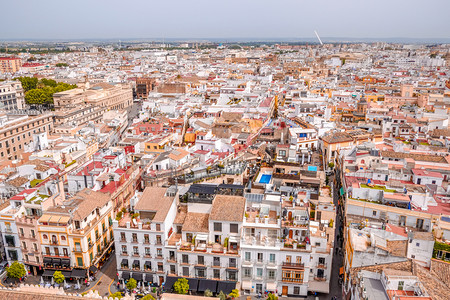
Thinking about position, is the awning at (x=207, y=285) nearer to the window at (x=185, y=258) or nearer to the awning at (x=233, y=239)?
the window at (x=185, y=258)

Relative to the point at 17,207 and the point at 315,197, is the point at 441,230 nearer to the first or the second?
the point at 315,197

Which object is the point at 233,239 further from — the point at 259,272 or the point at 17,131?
the point at 17,131

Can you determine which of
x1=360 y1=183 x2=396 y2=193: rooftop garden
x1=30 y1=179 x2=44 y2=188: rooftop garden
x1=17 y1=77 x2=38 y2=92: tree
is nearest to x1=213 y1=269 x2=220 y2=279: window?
x1=360 y1=183 x2=396 y2=193: rooftop garden

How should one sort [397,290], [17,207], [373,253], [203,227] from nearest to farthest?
[397,290]
[373,253]
[203,227]
[17,207]

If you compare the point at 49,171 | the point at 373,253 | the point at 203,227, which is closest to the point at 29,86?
the point at 49,171

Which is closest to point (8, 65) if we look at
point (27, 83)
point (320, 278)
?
point (27, 83)

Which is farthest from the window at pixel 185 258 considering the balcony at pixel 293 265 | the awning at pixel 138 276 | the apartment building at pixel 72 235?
the apartment building at pixel 72 235
